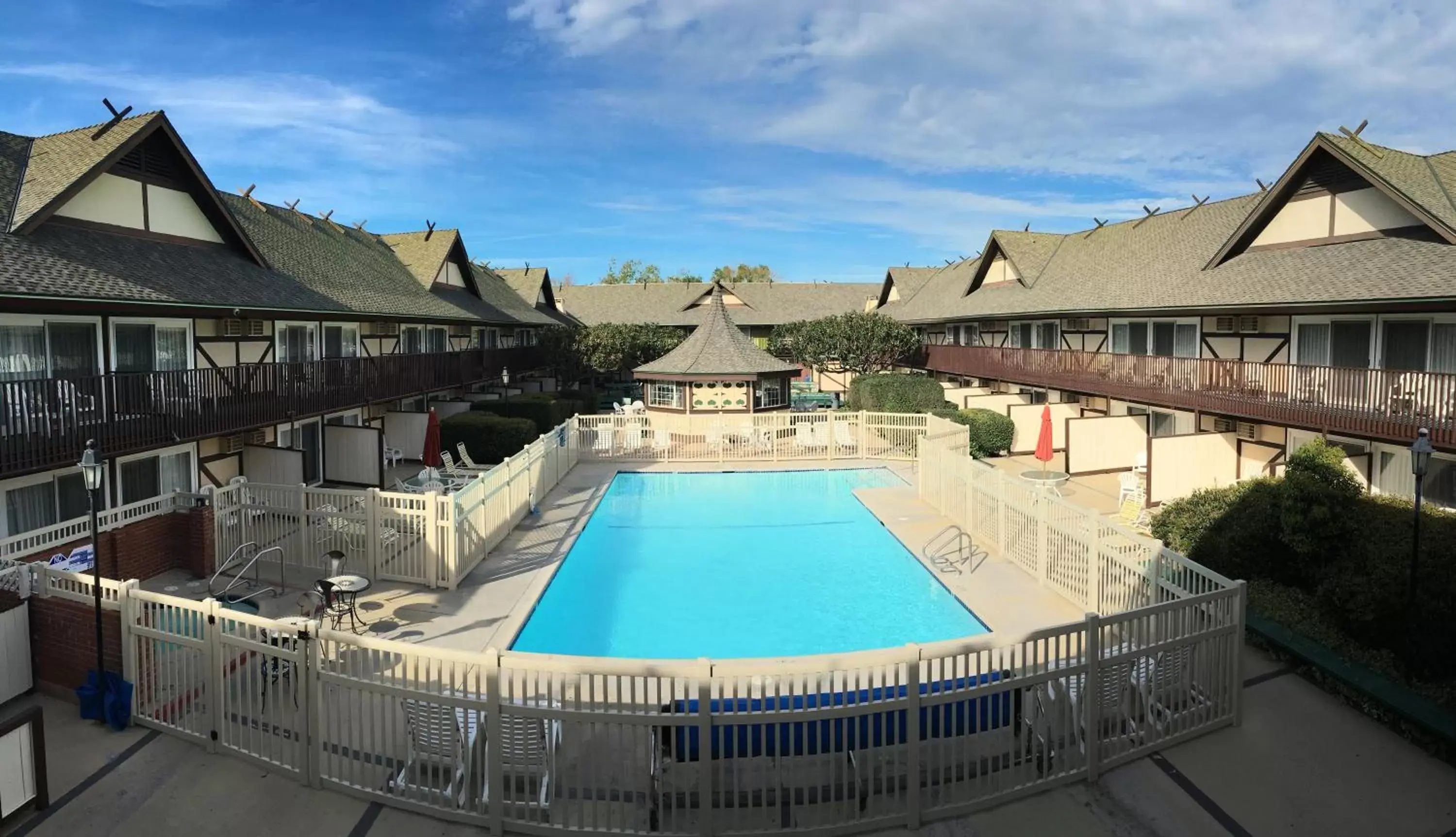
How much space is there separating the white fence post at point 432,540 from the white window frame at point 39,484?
4641 millimetres

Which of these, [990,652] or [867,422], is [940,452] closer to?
[867,422]

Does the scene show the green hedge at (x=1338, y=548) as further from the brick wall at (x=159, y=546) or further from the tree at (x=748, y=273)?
the tree at (x=748, y=273)

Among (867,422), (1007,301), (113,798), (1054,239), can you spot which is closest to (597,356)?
(867,422)

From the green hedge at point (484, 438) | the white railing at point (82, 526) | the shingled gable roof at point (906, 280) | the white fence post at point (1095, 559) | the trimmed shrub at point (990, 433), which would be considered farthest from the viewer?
the shingled gable roof at point (906, 280)

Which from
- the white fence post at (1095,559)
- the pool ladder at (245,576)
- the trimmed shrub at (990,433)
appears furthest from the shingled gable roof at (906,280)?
the pool ladder at (245,576)

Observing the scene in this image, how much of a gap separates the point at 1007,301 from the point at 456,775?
2874cm

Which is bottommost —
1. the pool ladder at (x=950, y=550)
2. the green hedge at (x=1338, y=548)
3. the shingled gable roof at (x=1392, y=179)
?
the pool ladder at (x=950, y=550)

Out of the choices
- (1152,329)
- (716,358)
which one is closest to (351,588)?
(716,358)

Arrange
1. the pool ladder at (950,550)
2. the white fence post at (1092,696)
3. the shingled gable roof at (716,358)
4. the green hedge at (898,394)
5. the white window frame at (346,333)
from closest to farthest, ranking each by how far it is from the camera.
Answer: the white fence post at (1092,696) → the pool ladder at (950,550) → the white window frame at (346,333) → the green hedge at (898,394) → the shingled gable roof at (716,358)

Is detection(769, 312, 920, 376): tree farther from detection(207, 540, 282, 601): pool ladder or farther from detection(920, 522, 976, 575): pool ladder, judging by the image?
detection(207, 540, 282, 601): pool ladder

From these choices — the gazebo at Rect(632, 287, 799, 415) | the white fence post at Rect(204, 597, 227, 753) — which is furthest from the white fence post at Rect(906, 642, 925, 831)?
the gazebo at Rect(632, 287, 799, 415)

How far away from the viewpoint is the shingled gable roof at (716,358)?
31.5m

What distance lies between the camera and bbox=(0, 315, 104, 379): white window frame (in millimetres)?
12680

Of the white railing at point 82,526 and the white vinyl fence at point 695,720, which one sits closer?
the white vinyl fence at point 695,720
